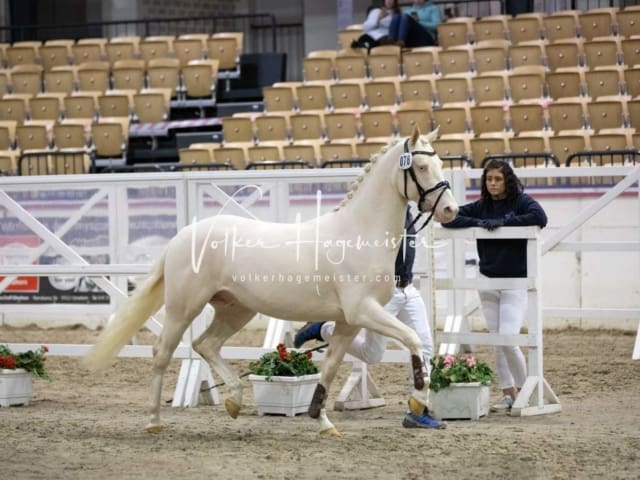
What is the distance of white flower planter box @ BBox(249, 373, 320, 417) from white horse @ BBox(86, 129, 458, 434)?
642 mm

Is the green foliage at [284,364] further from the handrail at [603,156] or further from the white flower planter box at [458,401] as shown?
the handrail at [603,156]

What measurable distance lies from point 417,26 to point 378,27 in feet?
2.64

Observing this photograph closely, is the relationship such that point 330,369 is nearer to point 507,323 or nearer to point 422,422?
point 422,422

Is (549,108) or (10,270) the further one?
(549,108)

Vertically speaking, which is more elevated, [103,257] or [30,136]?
[30,136]

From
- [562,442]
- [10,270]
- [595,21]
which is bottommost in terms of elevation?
[562,442]

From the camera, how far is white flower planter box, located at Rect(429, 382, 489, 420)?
7965 millimetres

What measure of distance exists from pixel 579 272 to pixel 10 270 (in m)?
6.08

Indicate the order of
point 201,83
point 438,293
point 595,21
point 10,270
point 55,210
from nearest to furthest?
point 10,270 < point 55,210 < point 438,293 < point 595,21 < point 201,83

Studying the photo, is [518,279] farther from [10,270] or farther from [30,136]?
[30,136]

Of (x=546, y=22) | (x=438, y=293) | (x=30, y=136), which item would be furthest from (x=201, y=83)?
(x=438, y=293)

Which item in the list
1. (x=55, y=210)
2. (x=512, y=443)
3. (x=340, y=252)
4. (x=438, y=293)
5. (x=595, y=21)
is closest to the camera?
(x=512, y=443)

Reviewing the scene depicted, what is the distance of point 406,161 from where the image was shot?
709cm

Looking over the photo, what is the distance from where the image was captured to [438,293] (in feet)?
40.8
